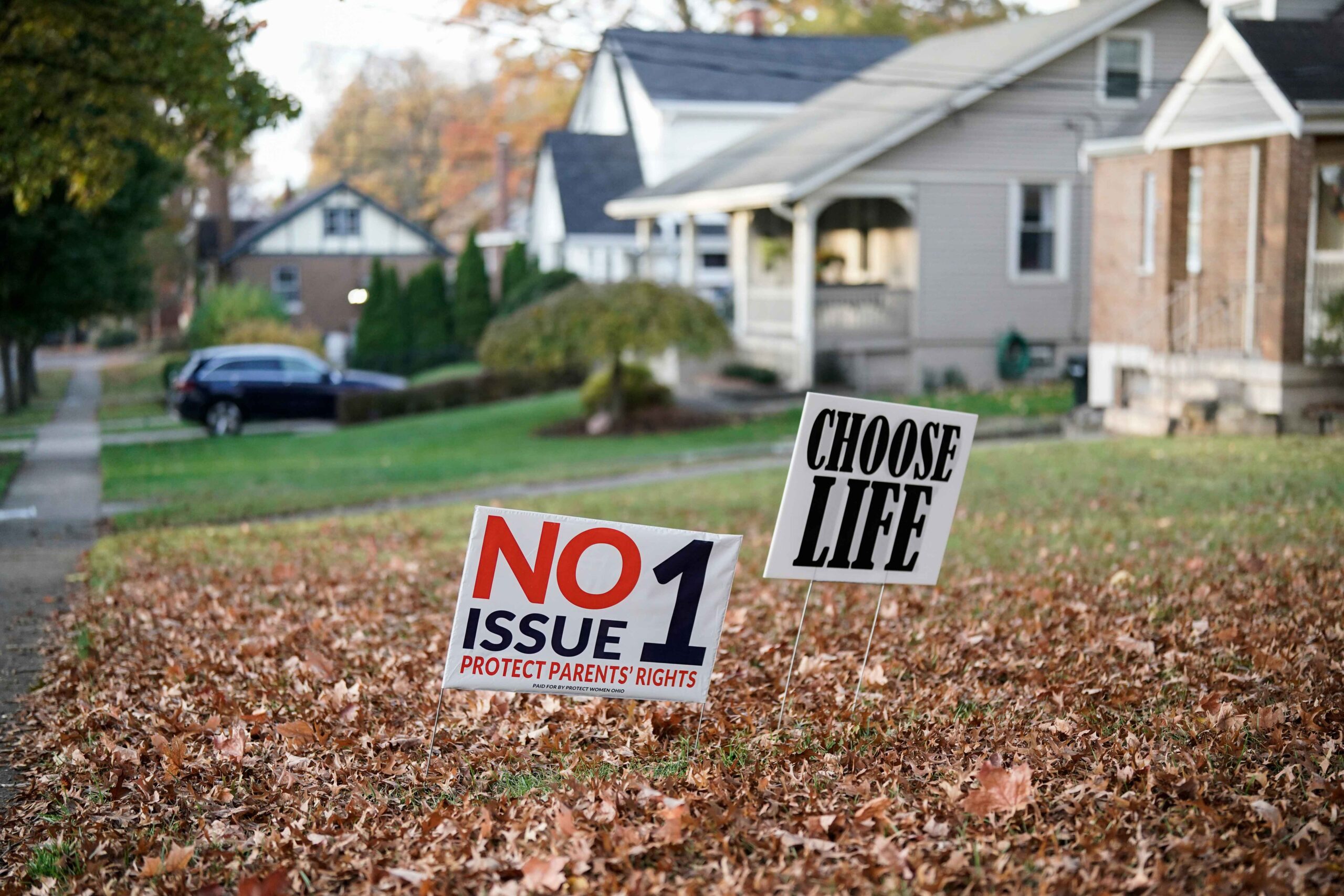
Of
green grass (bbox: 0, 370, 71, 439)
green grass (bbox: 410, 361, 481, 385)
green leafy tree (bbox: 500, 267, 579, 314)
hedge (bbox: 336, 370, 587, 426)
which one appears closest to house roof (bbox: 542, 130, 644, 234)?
green leafy tree (bbox: 500, 267, 579, 314)

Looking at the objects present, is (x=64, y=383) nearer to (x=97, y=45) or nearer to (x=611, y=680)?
(x=97, y=45)

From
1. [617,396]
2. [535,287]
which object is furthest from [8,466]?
[535,287]

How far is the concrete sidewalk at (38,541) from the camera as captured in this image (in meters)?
8.18

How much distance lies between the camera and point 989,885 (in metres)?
4.15

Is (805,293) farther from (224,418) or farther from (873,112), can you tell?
(224,418)

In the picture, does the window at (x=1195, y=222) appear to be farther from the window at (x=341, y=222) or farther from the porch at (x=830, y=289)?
the window at (x=341, y=222)

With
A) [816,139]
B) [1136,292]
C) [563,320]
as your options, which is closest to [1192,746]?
[1136,292]

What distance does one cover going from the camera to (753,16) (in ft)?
123

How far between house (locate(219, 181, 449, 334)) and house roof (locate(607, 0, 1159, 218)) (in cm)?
2413

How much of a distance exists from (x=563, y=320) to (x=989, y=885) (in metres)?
18.7

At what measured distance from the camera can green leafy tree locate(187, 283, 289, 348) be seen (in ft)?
138

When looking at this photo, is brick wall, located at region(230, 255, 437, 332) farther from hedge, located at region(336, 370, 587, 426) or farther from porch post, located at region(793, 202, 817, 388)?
porch post, located at region(793, 202, 817, 388)

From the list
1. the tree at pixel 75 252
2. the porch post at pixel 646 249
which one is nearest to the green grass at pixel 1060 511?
the porch post at pixel 646 249

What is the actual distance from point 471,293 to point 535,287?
22.8ft
